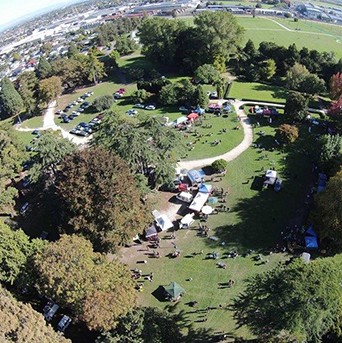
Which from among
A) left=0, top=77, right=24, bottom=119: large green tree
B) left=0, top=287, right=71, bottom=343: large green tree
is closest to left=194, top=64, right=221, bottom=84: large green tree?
left=0, top=77, right=24, bottom=119: large green tree

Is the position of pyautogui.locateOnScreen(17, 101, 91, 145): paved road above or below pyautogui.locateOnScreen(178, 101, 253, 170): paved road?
above

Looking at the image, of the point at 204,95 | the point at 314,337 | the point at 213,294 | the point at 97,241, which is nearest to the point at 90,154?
the point at 97,241

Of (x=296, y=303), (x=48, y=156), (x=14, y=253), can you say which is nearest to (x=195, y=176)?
(x=48, y=156)

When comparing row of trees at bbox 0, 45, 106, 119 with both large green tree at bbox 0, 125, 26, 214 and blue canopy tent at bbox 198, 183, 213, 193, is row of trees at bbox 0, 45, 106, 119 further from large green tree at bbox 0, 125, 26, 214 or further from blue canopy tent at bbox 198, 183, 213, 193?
blue canopy tent at bbox 198, 183, 213, 193

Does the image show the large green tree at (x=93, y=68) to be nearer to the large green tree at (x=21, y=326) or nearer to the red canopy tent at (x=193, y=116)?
the red canopy tent at (x=193, y=116)

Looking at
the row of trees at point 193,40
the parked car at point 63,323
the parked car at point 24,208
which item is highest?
the row of trees at point 193,40

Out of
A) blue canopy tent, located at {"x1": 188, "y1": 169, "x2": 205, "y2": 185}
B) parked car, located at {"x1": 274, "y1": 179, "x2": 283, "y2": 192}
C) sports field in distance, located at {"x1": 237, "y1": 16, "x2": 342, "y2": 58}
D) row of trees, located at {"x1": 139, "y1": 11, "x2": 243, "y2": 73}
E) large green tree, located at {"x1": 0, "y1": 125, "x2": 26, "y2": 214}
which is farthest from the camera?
sports field in distance, located at {"x1": 237, "y1": 16, "x2": 342, "y2": 58}

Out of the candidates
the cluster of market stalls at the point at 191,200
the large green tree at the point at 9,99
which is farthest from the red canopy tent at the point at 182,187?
the large green tree at the point at 9,99
